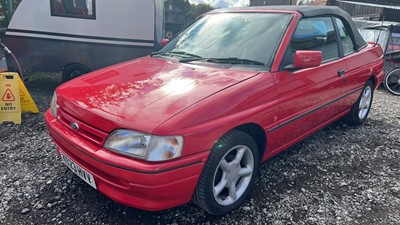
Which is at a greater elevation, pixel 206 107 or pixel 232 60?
pixel 232 60

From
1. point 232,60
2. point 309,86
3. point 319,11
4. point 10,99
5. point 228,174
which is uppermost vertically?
point 319,11

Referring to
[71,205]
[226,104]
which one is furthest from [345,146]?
[71,205]

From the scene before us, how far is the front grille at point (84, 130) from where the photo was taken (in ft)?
7.09

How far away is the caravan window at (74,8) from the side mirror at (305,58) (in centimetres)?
433

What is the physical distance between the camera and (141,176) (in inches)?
76.8

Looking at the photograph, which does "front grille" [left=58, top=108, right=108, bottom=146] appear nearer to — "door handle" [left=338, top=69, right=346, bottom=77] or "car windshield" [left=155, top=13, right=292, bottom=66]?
"car windshield" [left=155, top=13, right=292, bottom=66]

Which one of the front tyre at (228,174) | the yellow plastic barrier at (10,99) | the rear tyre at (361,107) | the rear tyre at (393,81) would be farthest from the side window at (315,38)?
the rear tyre at (393,81)

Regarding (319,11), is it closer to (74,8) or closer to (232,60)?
(232,60)

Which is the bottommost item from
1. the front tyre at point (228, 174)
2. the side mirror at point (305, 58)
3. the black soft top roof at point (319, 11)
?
the front tyre at point (228, 174)

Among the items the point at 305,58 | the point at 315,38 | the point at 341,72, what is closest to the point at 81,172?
the point at 305,58

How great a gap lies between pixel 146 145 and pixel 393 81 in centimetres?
728

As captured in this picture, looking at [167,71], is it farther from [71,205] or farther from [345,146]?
[345,146]

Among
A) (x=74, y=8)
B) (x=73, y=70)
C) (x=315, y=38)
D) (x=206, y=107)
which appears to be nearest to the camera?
(x=206, y=107)

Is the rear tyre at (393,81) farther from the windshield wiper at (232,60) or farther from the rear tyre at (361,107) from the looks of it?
the windshield wiper at (232,60)
